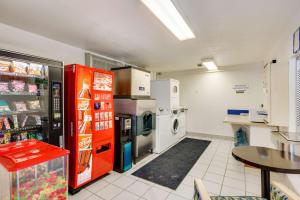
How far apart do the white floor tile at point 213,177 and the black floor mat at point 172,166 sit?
1.14 feet

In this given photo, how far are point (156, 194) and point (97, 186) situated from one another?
91 centimetres

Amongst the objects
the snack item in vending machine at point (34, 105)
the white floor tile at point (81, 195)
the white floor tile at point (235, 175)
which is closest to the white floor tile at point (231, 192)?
the white floor tile at point (235, 175)

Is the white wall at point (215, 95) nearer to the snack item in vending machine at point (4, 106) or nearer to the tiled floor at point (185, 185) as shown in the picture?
the tiled floor at point (185, 185)

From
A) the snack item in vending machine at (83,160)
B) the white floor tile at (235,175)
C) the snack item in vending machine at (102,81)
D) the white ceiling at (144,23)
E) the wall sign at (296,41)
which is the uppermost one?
the white ceiling at (144,23)

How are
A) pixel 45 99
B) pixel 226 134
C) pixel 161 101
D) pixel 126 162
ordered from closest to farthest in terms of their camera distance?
pixel 45 99, pixel 126 162, pixel 161 101, pixel 226 134

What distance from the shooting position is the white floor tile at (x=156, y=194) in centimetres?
212

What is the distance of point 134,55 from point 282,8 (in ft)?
9.00

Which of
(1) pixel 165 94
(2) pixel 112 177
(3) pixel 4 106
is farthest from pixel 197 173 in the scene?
(3) pixel 4 106

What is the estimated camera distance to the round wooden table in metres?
1.16

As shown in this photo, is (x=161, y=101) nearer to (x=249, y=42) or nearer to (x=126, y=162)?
(x=126, y=162)

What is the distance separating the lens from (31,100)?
6.83ft

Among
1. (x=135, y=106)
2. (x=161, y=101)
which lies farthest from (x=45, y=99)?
(x=161, y=101)

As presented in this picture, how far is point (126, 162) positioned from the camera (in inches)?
113

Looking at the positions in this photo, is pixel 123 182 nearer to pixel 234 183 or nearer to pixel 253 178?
pixel 234 183
